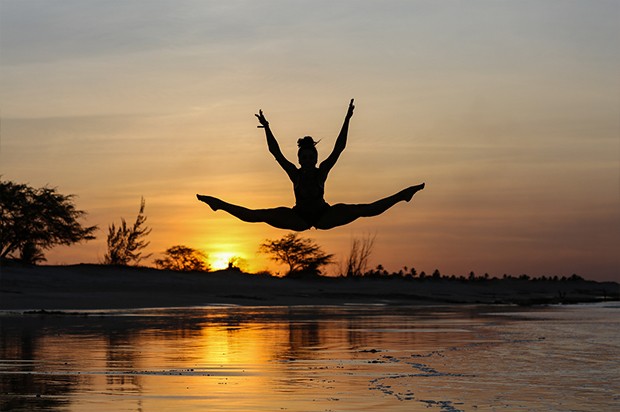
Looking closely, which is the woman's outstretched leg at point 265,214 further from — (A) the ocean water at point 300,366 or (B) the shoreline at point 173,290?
(B) the shoreline at point 173,290

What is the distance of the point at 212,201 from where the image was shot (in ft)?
60.0

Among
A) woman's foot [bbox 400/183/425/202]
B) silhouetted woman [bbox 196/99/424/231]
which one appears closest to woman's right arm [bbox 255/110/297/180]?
silhouetted woman [bbox 196/99/424/231]

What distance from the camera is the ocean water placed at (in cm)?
1708

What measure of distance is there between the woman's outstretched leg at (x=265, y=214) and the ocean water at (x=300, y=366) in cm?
281

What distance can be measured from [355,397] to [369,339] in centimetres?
1184

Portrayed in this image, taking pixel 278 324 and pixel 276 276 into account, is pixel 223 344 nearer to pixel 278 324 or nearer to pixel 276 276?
pixel 278 324

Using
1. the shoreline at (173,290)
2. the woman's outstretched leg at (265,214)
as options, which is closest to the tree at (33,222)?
the shoreline at (173,290)

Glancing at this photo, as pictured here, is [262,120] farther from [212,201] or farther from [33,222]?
[33,222]

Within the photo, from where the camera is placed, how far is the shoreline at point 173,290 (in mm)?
48562

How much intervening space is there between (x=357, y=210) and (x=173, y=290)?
4052cm

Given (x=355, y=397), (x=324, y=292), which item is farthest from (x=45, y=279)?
(x=355, y=397)

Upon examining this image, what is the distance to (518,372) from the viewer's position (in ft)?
72.1

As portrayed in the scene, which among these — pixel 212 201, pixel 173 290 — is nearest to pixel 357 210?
pixel 212 201

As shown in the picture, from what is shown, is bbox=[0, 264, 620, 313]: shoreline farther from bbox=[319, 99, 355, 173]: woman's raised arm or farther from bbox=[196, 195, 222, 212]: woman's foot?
bbox=[319, 99, 355, 173]: woman's raised arm
